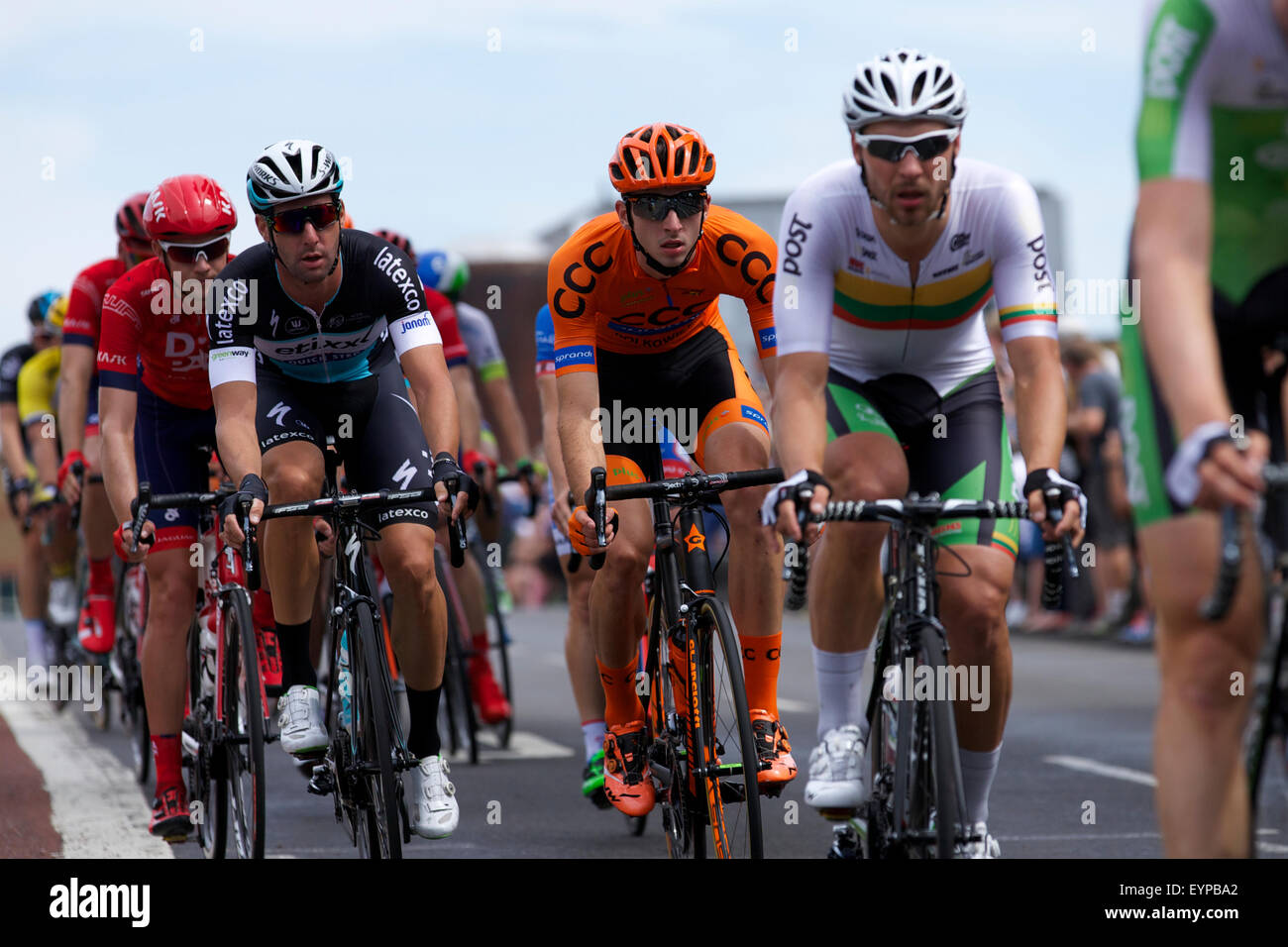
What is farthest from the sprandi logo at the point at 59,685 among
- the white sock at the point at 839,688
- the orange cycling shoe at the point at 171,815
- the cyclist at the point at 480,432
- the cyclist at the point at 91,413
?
the white sock at the point at 839,688

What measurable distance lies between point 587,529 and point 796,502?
1160mm

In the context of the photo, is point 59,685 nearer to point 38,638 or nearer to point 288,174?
point 38,638

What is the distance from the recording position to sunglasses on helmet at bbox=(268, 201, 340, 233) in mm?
5863

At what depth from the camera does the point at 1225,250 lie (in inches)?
138

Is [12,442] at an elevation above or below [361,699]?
below

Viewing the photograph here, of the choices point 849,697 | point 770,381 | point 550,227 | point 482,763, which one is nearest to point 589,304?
point 770,381

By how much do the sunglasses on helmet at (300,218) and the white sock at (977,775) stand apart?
2.57m

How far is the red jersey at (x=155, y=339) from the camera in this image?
22.5 ft

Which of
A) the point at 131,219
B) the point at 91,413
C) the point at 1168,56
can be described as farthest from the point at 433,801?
the point at 91,413

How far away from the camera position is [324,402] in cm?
629

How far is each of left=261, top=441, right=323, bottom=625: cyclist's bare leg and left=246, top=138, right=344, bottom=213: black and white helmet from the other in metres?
0.85

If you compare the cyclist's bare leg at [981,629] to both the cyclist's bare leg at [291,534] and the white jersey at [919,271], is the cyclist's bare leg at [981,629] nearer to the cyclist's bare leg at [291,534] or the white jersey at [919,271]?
the white jersey at [919,271]
